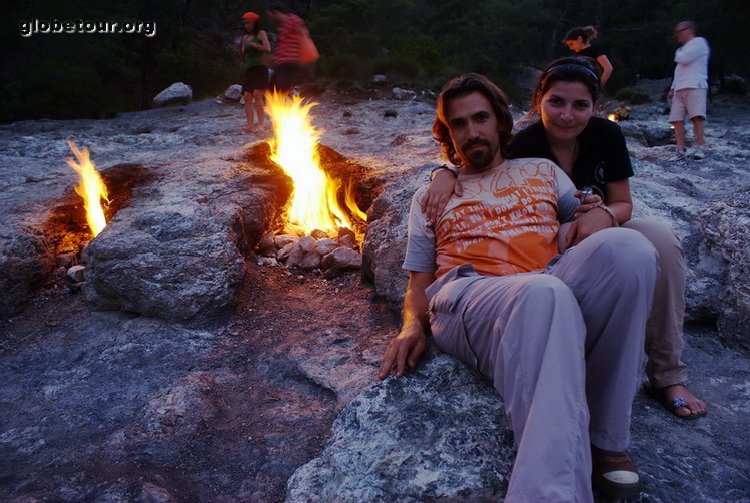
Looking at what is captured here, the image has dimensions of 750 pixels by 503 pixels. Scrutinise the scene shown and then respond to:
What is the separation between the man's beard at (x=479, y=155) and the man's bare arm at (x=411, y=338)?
0.67 metres

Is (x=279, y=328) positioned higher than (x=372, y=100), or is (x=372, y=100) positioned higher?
(x=372, y=100)

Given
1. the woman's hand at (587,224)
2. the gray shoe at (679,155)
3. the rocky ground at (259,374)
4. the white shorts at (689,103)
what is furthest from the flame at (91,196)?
the white shorts at (689,103)

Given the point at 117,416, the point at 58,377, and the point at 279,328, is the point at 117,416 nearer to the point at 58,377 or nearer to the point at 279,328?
the point at 58,377

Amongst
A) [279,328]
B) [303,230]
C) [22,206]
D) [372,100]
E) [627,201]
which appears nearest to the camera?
[627,201]

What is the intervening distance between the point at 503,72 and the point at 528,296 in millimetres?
21464

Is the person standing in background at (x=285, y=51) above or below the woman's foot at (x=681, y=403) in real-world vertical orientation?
above

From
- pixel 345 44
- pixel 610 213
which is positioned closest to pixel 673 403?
pixel 610 213

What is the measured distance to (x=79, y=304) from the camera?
412cm

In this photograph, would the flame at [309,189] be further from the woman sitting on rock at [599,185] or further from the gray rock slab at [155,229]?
the woman sitting on rock at [599,185]

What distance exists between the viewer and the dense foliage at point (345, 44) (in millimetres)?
13750

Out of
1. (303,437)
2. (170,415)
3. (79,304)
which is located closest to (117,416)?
(170,415)

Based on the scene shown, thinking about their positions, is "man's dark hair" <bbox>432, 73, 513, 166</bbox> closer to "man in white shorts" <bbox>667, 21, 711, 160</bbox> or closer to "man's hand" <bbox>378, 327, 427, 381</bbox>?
"man's hand" <bbox>378, 327, 427, 381</bbox>

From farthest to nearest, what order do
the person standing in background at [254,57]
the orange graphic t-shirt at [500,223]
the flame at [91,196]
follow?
the person standing in background at [254,57] → the flame at [91,196] → the orange graphic t-shirt at [500,223]

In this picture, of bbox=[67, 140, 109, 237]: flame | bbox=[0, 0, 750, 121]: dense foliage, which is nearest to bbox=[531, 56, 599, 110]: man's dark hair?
bbox=[67, 140, 109, 237]: flame
